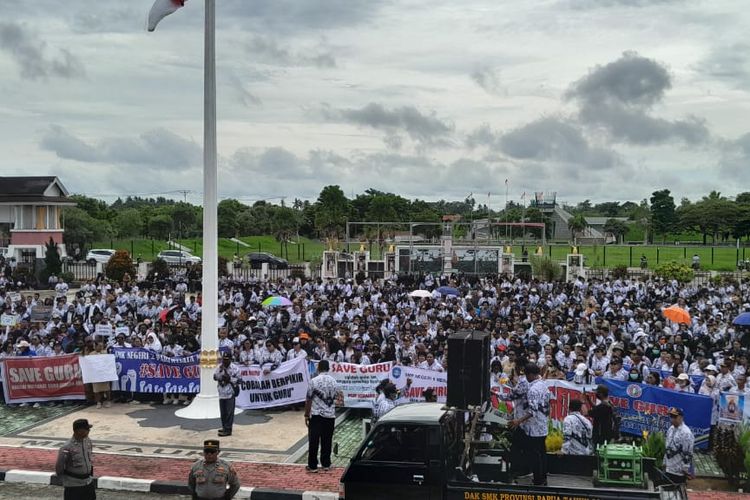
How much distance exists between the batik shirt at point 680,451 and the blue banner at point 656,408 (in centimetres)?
301

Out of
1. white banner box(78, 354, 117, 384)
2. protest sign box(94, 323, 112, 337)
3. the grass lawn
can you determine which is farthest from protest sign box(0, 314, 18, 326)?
the grass lawn

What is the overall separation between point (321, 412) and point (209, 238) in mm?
5049

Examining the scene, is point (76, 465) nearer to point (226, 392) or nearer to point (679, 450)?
point (226, 392)

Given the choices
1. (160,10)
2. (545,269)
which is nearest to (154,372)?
(160,10)

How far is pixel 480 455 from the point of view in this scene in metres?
9.79

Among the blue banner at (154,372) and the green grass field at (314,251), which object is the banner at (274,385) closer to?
the blue banner at (154,372)

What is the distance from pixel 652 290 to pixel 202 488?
25.2 metres

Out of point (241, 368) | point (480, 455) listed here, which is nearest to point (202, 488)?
point (480, 455)

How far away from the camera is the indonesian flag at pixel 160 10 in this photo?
1438 centimetres

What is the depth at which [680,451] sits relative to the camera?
1001 cm

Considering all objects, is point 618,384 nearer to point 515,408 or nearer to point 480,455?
point 515,408

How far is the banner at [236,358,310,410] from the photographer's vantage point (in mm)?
16031

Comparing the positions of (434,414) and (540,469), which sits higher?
(434,414)

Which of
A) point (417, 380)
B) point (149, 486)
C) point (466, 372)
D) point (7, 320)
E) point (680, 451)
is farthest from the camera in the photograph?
point (7, 320)
